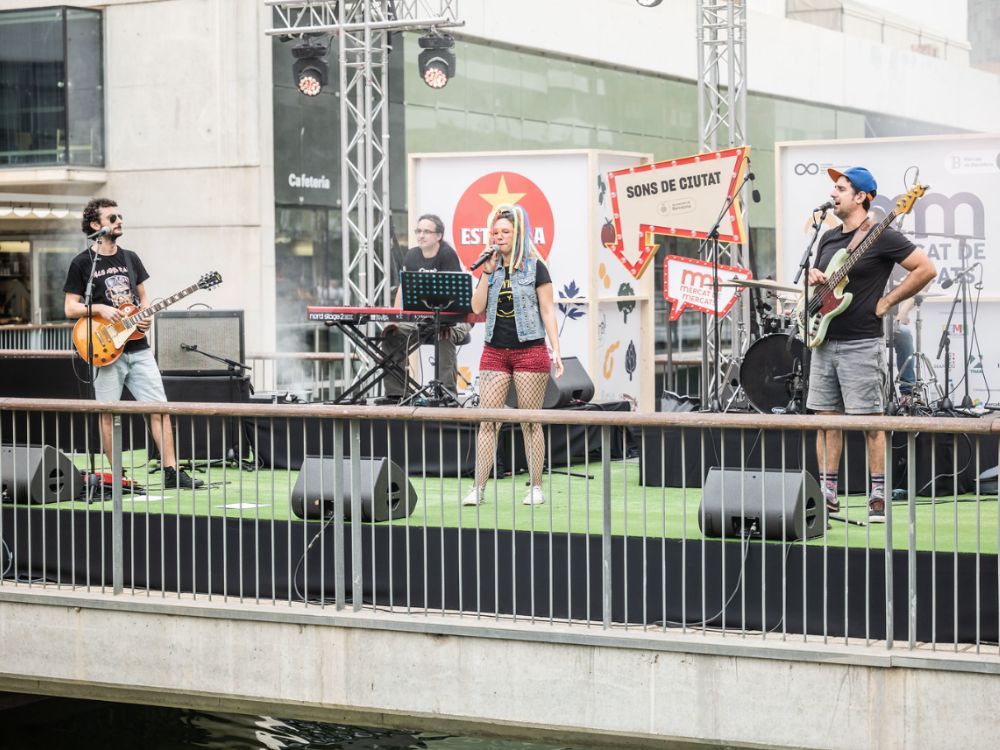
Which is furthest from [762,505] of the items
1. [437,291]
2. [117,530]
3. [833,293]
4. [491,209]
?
[491,209]

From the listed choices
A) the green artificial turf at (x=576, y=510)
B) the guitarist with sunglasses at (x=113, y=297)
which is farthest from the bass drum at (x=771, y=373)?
the guitarist with sunglasses at (x=113, y=297)

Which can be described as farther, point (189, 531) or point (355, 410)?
point (189, 531)

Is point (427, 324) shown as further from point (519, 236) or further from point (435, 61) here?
point (435, 61)

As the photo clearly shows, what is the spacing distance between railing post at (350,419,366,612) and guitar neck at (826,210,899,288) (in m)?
2.59

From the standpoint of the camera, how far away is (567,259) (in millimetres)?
12516

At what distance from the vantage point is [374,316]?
35.9 ft

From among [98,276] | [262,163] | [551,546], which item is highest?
[262,163]

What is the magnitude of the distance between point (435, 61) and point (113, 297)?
878cm

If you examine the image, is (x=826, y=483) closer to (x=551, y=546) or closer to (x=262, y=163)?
(x=551, y=546)

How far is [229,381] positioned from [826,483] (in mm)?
5447

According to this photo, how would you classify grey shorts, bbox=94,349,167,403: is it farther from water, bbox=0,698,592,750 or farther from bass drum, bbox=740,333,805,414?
bass drum, bbox=740,333,805,414

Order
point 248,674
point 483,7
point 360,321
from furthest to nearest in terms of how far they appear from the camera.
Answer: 1. point 483,7
2. point 360,321
3. point 248,674

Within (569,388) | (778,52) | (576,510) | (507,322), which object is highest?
(778,52)

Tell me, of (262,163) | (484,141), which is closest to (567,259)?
(262,163)
